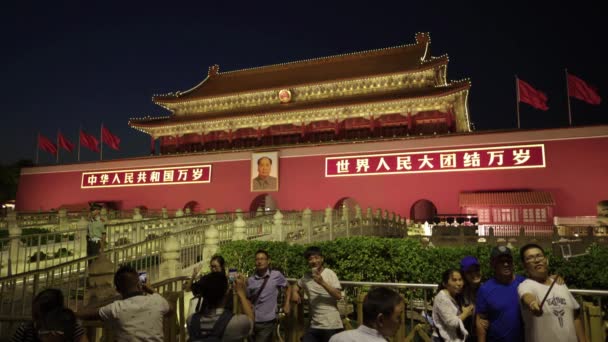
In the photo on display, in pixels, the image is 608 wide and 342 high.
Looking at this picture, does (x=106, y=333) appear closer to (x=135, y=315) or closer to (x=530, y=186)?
(x=135, y=315)

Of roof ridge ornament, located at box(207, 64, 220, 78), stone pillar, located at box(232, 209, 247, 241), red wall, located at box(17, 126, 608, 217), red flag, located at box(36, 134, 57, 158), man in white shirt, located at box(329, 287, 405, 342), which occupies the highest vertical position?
roof ridge ornament, located at box(207, 64, 220, 78)

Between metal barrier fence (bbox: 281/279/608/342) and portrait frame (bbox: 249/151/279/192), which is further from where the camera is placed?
portrait frame (bbox: 249/151/279/192)

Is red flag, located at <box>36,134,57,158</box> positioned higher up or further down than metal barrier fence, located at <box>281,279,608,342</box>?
higher up

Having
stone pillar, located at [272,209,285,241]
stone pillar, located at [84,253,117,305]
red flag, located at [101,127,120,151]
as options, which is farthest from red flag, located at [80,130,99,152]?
stone pillar, located at [84,253,117,305]

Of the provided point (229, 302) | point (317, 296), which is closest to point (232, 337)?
point (229, 302)

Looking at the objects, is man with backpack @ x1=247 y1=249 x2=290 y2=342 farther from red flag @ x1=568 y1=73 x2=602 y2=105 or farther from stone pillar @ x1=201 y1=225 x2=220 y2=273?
red flag @ x1=568 y1=73 x2=602 y2=105

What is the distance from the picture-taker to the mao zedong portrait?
72.1 feet

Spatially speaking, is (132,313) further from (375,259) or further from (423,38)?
(423,38)

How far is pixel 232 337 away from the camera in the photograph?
2.73 m

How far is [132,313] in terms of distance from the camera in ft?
9.69

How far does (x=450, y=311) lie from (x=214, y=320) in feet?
6.15

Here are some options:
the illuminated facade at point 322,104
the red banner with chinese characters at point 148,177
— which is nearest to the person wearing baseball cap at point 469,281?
the illuminated facade at point 322,104

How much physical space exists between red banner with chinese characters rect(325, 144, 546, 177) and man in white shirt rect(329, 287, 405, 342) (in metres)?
17.5

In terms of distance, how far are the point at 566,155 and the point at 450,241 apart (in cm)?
714
